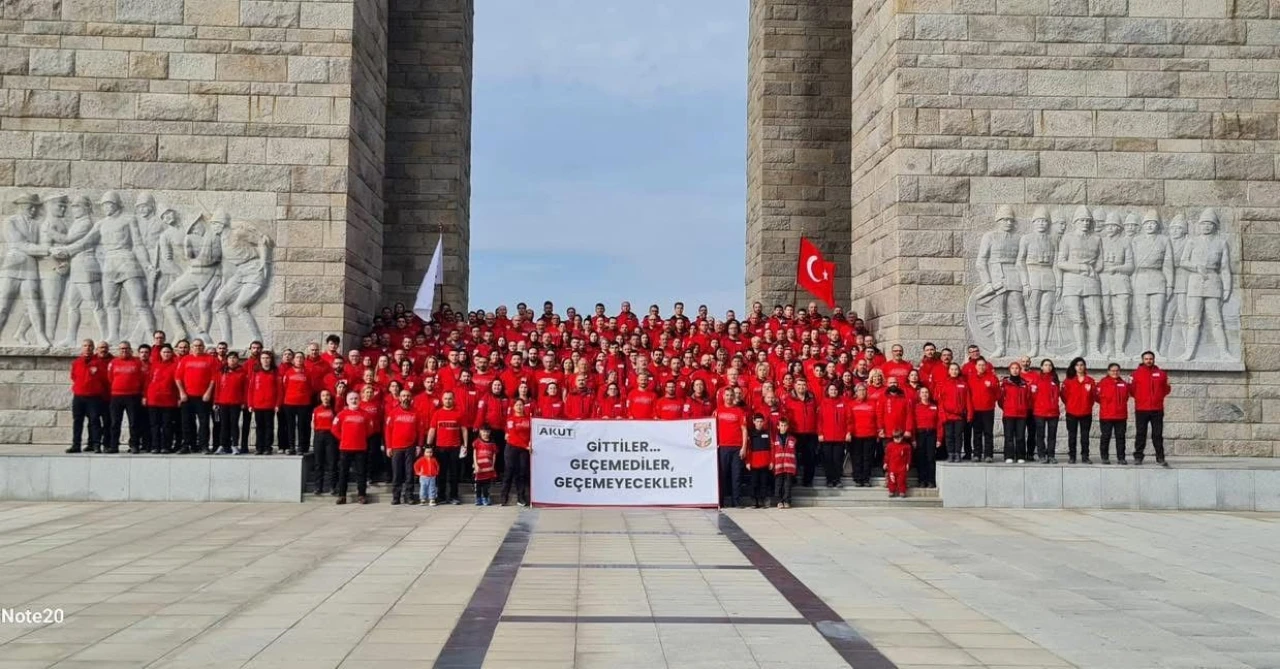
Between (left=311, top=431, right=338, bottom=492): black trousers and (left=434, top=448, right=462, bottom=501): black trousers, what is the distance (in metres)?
1.16

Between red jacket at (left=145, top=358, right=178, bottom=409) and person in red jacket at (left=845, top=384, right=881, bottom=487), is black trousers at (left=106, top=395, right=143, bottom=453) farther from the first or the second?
person in red jacket at (left=845, top=384, right=881, bottom=487)

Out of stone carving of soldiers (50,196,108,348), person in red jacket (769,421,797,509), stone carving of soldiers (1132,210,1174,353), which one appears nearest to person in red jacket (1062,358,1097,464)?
stone carving of soldiers (1132,210,1174,353)

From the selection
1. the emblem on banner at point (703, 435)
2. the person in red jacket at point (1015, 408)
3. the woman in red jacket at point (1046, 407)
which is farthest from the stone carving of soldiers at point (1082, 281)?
the emblem on banner at point (703, 435)

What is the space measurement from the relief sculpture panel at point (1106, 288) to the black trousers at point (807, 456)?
3400 millimetres

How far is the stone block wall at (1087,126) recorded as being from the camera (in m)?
16.3

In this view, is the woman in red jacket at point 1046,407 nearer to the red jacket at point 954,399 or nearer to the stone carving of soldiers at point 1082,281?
the red jacket at point 954,399

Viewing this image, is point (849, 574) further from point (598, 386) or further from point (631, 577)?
point (598, 386)

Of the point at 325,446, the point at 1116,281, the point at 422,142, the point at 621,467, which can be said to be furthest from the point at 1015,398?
the point at 422,142

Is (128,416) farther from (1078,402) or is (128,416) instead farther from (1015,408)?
(1078,402)

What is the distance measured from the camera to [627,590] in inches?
322

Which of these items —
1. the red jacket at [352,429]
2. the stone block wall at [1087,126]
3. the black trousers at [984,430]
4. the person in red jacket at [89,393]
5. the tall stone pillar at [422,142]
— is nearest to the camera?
the red jacket at [352,429]

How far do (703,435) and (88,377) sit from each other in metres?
7.19

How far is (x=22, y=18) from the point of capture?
52.8 ft

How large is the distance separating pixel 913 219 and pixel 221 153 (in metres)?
9.40
